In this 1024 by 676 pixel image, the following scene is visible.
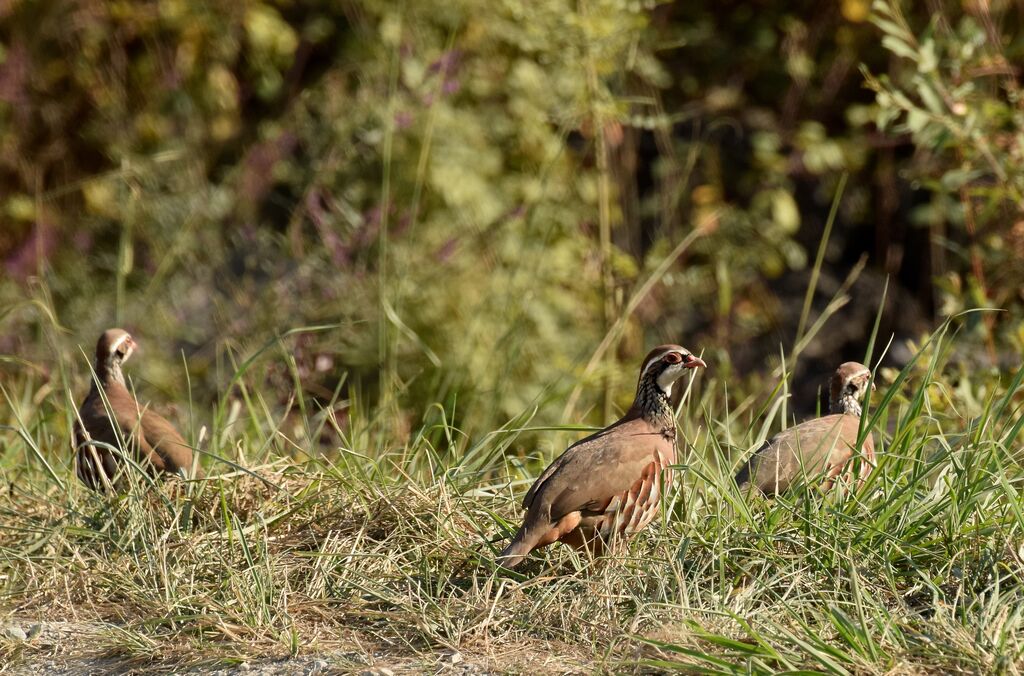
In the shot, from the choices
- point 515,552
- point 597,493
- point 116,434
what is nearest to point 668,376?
point 597,493

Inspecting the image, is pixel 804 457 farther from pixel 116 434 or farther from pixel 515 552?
pixel 116 434

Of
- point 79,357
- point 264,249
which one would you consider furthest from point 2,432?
point 264,249

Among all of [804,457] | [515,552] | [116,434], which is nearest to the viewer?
[515,552]

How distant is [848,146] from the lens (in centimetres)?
812

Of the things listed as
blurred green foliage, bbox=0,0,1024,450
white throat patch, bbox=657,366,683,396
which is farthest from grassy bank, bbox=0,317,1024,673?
blurred green foliage, bbox=0,0,1024,450

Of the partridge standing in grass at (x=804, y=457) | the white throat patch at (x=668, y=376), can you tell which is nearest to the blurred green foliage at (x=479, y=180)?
the white throat patch at (x=668, y=376)

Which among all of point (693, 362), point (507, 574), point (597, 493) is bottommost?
point (507, 574)

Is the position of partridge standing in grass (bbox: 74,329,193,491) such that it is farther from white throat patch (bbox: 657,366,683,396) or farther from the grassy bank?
white throat patch (bbox: 657,366,683,396)

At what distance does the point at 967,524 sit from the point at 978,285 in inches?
77.0

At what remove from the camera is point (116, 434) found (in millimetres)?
3861

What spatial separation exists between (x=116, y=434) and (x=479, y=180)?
10.4 feet

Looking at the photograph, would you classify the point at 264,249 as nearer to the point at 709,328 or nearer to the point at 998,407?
the point at 709,328

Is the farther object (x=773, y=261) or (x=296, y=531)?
(x=773, y=261)

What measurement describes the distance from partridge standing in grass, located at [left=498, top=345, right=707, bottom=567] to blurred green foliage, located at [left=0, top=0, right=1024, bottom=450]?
3.61ft
